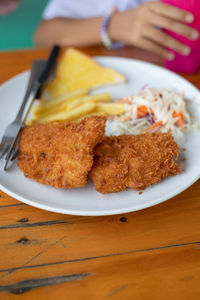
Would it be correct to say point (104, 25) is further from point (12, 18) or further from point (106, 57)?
point (12, 18)

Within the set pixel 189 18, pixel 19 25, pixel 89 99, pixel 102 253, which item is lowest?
pixel 19 25

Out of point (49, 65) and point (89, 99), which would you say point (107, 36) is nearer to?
point (49, 65)

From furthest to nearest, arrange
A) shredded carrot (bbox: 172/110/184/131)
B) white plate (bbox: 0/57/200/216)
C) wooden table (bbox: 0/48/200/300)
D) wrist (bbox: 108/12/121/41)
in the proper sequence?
wrist (bbox: 108/12/121/41) < shredded carrot (bbox: 172/110/184/131) < white plate (bbox: 0/57/200/216) < wooden table (bbox: 0/48/200/300)

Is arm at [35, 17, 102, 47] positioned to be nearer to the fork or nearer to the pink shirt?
the pink shirt

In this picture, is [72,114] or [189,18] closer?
[72,114]

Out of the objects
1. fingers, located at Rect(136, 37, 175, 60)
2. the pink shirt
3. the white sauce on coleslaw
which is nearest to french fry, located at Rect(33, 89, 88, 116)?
the white sauce on coleslaw

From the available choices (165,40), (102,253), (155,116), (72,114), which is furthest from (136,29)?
(102,253)

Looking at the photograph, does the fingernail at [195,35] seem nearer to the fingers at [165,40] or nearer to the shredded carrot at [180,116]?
the fingers at [165,40]
